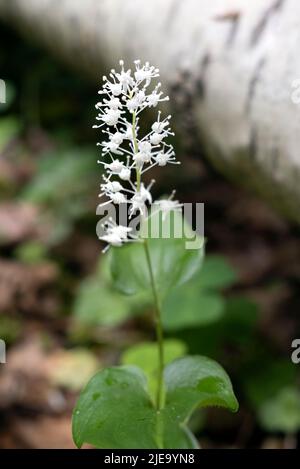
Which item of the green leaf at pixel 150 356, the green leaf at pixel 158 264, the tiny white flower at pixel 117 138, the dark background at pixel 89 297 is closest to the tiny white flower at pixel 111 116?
the tiny white flower at pixel 117 138

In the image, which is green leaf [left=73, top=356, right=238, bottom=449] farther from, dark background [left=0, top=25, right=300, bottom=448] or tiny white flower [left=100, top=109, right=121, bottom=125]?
dark background [left=0, top=25, right=300, bottom=448]

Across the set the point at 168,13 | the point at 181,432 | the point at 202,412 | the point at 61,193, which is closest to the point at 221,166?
the point at 168,13

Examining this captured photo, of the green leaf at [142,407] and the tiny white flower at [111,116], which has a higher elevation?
the tiny white flower at [111,116]

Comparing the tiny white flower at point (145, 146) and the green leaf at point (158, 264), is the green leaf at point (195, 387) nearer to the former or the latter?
the green leaf at point (158, 264)

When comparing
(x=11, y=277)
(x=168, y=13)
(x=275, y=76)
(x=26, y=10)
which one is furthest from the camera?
(x=26, y=10)

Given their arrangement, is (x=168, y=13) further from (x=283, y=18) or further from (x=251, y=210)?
(x=251, y=210)

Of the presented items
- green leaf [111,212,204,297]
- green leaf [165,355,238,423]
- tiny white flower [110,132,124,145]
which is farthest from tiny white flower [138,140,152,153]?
green leaf [165,355,238,423]
